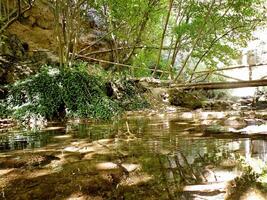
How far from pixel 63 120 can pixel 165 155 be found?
377 cm

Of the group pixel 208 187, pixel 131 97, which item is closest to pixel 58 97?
A: pixel 131 97

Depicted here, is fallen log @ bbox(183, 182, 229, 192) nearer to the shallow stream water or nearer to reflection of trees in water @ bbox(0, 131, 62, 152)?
the shallow stream water

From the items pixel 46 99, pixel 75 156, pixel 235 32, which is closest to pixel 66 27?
pixel 46 99

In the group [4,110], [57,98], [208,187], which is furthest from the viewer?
[57,98]

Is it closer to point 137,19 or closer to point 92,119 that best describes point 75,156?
point 92,119

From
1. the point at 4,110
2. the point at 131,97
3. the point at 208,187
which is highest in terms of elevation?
the point at 131,97

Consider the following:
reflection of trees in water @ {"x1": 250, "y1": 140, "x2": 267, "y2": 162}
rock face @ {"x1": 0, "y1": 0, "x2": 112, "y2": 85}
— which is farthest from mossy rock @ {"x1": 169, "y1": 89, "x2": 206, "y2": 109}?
reflection of trees in water @ {"x1": 250, "y1": 140, "x2": 267, "y2": 162}

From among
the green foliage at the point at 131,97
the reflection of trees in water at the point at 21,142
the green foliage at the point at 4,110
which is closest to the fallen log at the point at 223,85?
the green foliage at the point at 131,97

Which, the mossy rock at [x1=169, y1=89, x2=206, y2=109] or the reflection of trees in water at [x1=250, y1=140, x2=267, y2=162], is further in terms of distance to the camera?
the mossy rock at [x1=169, y1=89, x2=206, y2=109]

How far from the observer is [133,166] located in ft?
7.17

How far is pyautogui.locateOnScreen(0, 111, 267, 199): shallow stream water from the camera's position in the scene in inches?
65.6

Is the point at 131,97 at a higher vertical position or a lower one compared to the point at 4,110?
higher

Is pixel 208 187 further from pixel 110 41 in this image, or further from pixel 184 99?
pixel 110 41

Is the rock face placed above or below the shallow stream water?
above
